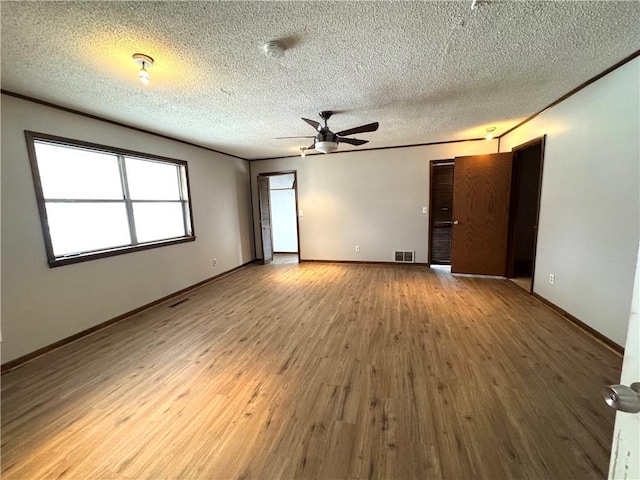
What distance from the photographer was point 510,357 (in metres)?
2.20

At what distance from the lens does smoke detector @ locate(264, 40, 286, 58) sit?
68.1 inches

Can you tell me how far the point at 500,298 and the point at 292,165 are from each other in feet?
15.4

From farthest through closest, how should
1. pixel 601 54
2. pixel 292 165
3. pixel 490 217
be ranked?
pixel 292 165, pixel 490 217, pixel 601 54

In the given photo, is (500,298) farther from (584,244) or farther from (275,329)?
(275,329)

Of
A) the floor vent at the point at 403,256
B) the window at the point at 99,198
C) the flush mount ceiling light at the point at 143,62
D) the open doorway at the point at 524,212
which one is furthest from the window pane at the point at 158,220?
the open doorway at the point at 524,212

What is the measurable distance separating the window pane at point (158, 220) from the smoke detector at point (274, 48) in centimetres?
287

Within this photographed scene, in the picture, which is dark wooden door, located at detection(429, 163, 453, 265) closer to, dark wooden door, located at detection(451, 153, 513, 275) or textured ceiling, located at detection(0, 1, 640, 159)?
dark wooden door, located at detection(451, 153, 513, 275)

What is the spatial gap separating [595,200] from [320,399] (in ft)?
10.2

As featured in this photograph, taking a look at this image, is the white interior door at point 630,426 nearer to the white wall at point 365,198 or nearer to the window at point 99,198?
the window at point 99,198

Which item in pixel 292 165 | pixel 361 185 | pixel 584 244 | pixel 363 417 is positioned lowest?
pixel 363 417

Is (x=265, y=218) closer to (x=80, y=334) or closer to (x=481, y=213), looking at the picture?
(x=80, y=334)

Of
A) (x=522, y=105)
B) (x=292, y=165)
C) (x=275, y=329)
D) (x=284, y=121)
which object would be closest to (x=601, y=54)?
(x=522, y=105)

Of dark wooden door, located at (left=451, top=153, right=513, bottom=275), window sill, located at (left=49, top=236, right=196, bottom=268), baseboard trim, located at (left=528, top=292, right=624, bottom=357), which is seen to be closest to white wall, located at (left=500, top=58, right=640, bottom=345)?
baseboard trim, located at (left=528, top=292, right=624, bottom=357)

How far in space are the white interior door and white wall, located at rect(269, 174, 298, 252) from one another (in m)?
6.70
